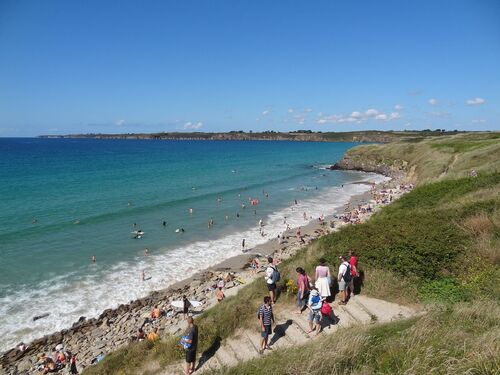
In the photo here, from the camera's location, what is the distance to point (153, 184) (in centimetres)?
5984

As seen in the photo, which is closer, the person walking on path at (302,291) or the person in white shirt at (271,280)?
the person walking on path at (302,291)

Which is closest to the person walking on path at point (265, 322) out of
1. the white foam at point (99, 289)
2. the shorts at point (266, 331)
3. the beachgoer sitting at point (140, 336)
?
the shorts at point (266, 331)

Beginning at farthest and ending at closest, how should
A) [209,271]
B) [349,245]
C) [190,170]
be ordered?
1. [190,170]
2. [209,271]
3. [349,245]

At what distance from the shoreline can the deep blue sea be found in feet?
3.12

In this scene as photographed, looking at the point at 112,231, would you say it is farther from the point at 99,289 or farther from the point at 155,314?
the point at 155,314

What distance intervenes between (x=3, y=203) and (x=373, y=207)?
45.6 meters

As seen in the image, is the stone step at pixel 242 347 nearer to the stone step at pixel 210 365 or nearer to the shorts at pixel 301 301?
the stone step at pixel 210 365

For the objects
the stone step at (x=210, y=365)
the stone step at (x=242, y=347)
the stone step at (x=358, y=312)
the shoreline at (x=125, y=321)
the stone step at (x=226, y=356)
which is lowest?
the shoreline at (x=125, y=321)

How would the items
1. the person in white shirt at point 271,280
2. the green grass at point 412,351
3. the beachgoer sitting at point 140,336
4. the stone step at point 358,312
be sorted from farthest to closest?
the beachgoer sitting at point 140,336
the person in white shirt at point 271,280
the stone step at point 358,312
the green grass at point 412,351

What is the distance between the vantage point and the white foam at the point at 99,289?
60.1 ft

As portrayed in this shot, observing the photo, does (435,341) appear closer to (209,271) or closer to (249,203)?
(209,271)

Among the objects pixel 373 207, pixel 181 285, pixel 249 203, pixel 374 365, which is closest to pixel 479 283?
pixel 374 365

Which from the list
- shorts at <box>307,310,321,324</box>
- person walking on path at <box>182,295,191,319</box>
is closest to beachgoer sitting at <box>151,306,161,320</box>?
person walking on path at <box>182,295,191,319</box>

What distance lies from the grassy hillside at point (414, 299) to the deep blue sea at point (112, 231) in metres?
10.3
